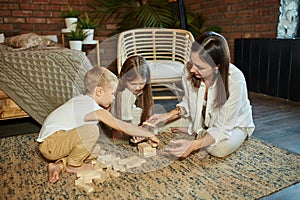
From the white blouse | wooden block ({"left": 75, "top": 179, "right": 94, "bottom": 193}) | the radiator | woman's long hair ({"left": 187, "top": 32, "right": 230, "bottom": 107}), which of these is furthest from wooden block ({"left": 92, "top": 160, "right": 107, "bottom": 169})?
the radiator

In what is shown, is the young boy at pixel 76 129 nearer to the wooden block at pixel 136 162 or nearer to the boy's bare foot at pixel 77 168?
the boy's bare foot at pixel 77 168

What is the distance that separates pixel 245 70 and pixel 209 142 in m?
2.07

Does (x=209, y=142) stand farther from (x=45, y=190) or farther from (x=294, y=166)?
(x=45, y=190)

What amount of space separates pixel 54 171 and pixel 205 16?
323 cm

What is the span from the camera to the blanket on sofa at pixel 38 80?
1794 mm

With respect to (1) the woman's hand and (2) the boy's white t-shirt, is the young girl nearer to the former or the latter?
(1) the woman's hand

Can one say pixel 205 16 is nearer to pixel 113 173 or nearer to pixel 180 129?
pixel 180 129

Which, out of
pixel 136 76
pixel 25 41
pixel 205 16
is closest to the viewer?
pixel 136 76

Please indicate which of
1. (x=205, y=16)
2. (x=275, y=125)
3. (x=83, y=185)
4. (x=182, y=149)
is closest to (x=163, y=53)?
(x=275, y=125)

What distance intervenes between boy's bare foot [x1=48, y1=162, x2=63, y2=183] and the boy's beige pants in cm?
3

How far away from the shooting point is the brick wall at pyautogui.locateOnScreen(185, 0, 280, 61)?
294 centimetres

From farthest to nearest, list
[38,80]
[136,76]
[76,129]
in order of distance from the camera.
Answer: [38,80] < [136,76] < [76,129]

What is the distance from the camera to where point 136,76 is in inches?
61.3

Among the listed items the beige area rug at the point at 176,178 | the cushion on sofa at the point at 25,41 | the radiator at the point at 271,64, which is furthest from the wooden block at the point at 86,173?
the radiator at the point at 271,64
